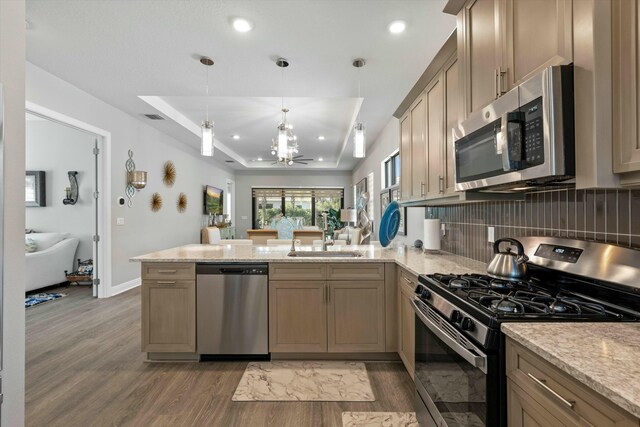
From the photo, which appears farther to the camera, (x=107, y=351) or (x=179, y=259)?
(x=107, y=351)

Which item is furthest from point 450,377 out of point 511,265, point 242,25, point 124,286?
point 124,286

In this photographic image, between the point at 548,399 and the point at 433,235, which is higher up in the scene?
the point at 433,235

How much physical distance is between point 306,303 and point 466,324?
1.47 meters

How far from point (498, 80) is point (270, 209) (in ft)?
31.1

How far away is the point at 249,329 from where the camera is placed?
246 cm

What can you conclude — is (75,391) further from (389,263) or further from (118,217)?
(118,217)

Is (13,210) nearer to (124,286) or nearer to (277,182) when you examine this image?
(124,286)

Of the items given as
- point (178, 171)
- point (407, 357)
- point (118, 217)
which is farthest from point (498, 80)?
point (178, 171)

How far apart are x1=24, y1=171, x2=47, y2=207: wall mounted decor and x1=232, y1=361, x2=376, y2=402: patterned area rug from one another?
5.59m

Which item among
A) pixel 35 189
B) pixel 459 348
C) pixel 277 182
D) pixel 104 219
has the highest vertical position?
pixel 277 182

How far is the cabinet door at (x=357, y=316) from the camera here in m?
2.42

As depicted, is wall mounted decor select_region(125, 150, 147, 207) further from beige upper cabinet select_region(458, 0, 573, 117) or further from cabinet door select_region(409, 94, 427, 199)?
beige upper cabinet select_region(458, 0, 573, 117)

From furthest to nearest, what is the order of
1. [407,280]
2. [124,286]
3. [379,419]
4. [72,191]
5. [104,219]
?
1. [72,191]
2. [124,286]
3. [104,219]
4. [407,280]
5. [379,419]

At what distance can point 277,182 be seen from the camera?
34.3 ft
